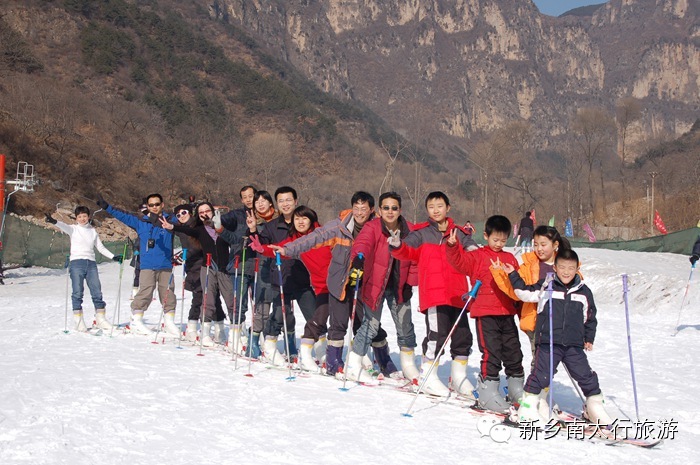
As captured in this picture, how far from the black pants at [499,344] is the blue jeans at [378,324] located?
0.93m

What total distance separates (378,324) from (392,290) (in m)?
0.42

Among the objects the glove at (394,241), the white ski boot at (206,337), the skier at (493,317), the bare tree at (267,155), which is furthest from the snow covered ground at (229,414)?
the bare tree at (267,155)

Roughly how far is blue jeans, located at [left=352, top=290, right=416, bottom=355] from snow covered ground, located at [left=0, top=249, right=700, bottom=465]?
1.60 feet

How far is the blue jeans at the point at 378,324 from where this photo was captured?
6898 mm

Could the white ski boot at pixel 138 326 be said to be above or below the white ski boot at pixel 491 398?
above

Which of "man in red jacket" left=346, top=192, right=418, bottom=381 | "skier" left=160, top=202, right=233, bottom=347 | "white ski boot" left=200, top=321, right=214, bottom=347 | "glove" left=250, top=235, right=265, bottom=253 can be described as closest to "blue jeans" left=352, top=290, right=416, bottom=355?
"man in red jacket" left=346, top=192, right=418, bottom=381

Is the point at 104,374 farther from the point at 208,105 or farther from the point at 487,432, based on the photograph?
the point at 208,105

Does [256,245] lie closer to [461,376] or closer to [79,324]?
[461,376]

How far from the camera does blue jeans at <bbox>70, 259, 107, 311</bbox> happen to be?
10.1m

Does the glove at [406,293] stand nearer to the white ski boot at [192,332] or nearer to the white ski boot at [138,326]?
the white ski boot at [192,332]

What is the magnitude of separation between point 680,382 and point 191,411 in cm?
630

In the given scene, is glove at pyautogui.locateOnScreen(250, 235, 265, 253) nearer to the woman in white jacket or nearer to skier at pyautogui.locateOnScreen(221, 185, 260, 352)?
skier at pyautogui.locateOnScreen(221, 185, 260, 352)

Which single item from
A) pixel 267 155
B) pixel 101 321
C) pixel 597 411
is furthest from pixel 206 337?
pixel 267 155

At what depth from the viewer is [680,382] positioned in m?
8.50
